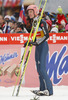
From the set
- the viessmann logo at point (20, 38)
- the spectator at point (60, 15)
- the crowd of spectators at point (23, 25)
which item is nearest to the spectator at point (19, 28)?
the crowd of spectators at point (23, 25)

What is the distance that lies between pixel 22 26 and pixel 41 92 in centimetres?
365

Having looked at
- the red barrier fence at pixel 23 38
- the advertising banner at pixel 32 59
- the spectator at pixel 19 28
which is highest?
the spectator at pixel 19 28

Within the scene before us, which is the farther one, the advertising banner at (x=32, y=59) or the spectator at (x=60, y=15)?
the spectator at (x=60, y=15)

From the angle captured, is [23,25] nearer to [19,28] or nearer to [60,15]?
[19,28]

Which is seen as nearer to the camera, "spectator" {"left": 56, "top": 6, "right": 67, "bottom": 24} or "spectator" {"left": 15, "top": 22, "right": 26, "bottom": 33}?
"spectator" {"left": 15, "top": 22, "right": 26, "bottom": 33}

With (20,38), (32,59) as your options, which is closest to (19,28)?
(20,38)

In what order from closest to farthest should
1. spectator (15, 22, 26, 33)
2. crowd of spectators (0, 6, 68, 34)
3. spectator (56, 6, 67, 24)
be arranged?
spectator (15, 22, 26, 33) → crowd of spectators (0, 6, 68, 34) → spectator (56, 6, 67, 24)

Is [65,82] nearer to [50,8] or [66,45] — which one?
[66,45]

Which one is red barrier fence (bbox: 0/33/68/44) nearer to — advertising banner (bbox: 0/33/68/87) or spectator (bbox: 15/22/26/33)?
Answer: advertising banner (bbox: 0/33/68/87)

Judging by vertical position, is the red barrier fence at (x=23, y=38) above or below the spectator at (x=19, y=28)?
below

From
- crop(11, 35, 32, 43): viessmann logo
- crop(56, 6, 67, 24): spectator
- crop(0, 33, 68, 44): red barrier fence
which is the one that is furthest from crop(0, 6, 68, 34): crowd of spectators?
crop(11, 35, 32, 43): viessmann logo

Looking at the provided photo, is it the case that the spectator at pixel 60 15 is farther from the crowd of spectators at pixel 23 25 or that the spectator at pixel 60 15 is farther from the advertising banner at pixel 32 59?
the advertising banner at pixel 32 59

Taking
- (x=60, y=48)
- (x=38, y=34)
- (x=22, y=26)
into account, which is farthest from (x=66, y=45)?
(x=38, y=34)

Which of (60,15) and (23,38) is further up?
(60,15)
